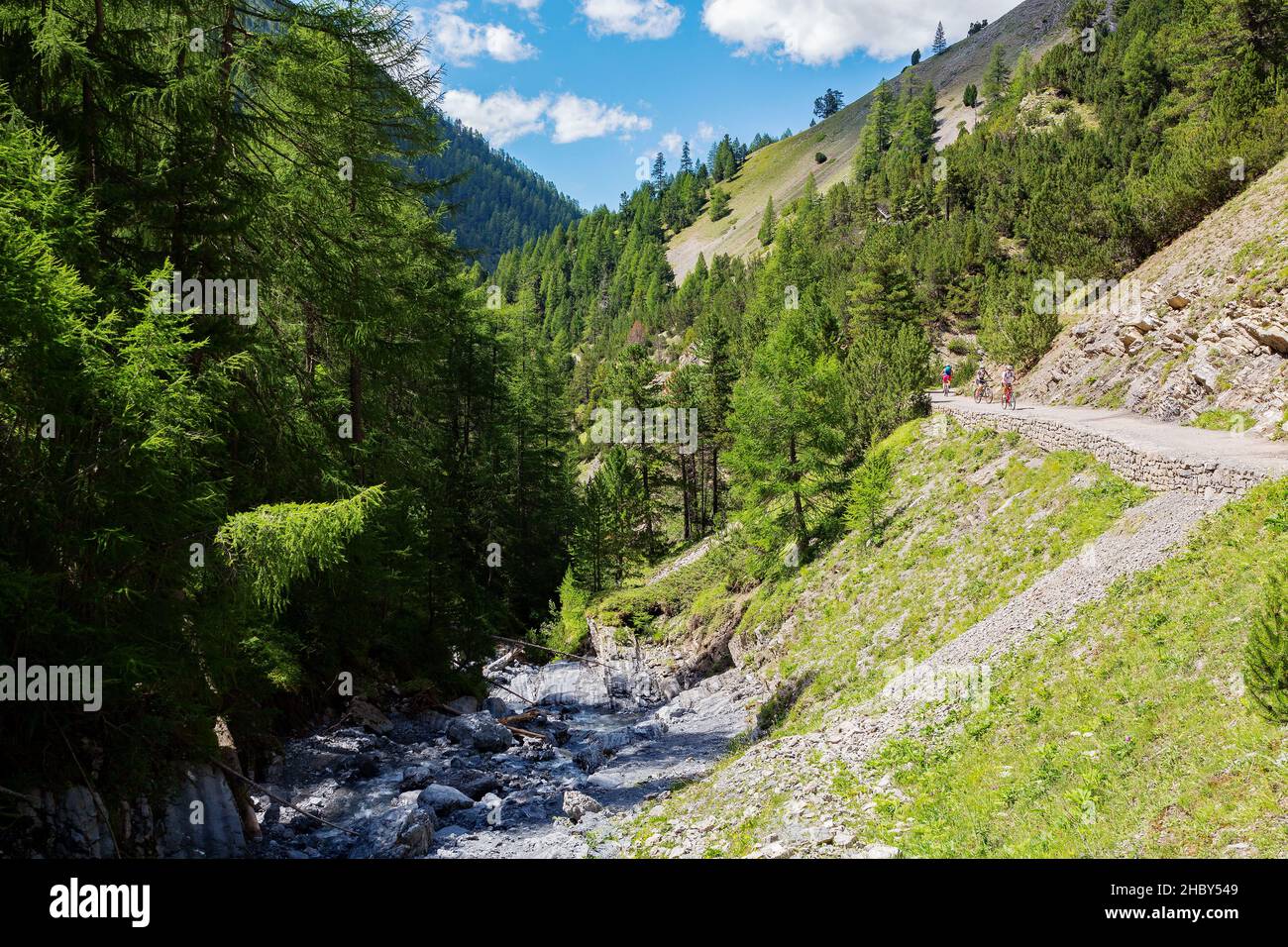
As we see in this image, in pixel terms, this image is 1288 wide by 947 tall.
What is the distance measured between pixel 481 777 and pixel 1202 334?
27.2m

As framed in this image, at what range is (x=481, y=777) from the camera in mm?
15289

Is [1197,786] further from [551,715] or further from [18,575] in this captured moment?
[551,715]

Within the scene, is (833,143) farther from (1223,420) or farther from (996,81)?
(1223,420)

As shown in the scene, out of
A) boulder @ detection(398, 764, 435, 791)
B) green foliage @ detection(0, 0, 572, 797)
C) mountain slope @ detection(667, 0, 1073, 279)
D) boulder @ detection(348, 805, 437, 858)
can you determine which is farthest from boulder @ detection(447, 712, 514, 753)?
mountain slope @ detection(667, 0, 1073, 279)

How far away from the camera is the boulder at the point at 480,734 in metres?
17.7

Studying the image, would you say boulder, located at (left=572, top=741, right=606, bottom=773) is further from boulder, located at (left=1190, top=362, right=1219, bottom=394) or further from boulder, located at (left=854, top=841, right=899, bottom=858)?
boulder, located at (left=1190, top=362, right=1219, bottom=394)

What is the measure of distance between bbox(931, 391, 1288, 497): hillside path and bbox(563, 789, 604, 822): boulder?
1402 cm

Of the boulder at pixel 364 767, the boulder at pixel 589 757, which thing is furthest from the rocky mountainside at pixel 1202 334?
the boulder at pixel 364 767

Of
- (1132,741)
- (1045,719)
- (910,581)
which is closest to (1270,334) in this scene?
(910,581)

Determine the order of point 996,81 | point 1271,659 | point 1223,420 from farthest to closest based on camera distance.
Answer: point 996,81
point 1223,420
point 1271,659

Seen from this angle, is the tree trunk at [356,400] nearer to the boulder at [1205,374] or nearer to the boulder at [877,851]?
the boulder at [877,851]

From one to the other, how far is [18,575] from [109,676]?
5.23ft
